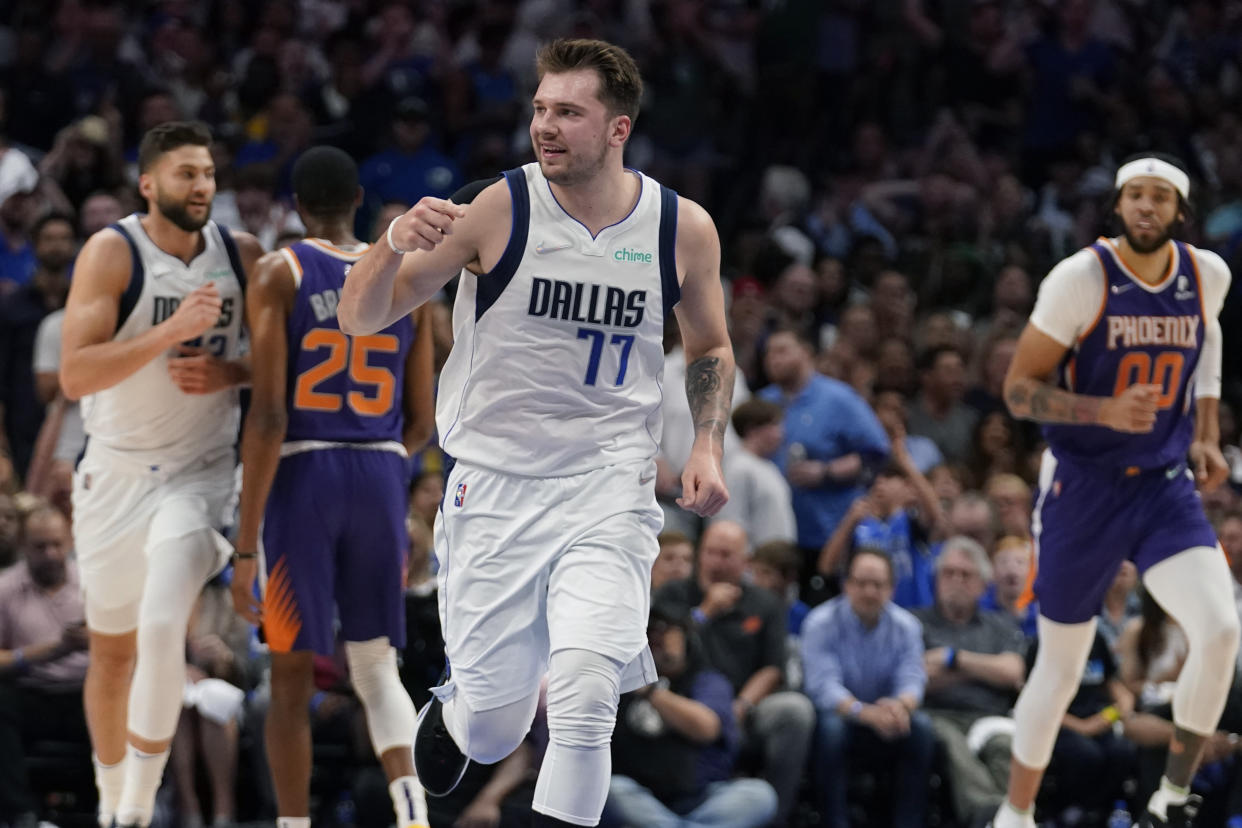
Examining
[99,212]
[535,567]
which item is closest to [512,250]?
[535,567]

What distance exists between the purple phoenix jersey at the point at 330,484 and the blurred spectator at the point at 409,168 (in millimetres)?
6635

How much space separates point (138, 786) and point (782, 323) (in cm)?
657

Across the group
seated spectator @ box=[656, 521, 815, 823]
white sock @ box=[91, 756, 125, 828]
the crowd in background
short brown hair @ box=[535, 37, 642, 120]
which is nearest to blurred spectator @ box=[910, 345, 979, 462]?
the crowd in background

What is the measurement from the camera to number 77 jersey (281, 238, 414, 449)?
6453mm

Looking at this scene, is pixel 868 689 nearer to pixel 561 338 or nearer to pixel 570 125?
pixel 561 338

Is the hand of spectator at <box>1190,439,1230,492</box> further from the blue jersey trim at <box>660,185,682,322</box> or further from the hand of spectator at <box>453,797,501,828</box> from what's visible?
the hand of spectator at <box>453,797,501,828</box>

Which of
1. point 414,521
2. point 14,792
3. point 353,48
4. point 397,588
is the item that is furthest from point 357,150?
point 397,588

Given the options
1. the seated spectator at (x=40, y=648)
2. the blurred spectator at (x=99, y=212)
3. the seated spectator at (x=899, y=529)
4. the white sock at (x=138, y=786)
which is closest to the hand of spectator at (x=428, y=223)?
the white sock at (x=138, y=786)

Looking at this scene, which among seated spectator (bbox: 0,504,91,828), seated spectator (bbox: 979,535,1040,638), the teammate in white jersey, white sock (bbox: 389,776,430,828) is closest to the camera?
the teammate in white jersey

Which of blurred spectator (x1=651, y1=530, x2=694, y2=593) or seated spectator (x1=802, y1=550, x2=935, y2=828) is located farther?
blurred spectator (x1=651, y1=530, x2=694, y2=593)

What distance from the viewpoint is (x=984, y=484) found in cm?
1134

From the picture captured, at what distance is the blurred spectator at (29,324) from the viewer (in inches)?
417

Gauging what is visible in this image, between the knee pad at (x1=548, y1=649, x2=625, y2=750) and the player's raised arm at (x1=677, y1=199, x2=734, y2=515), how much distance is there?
680 mm

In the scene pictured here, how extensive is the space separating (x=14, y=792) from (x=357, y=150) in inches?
257
